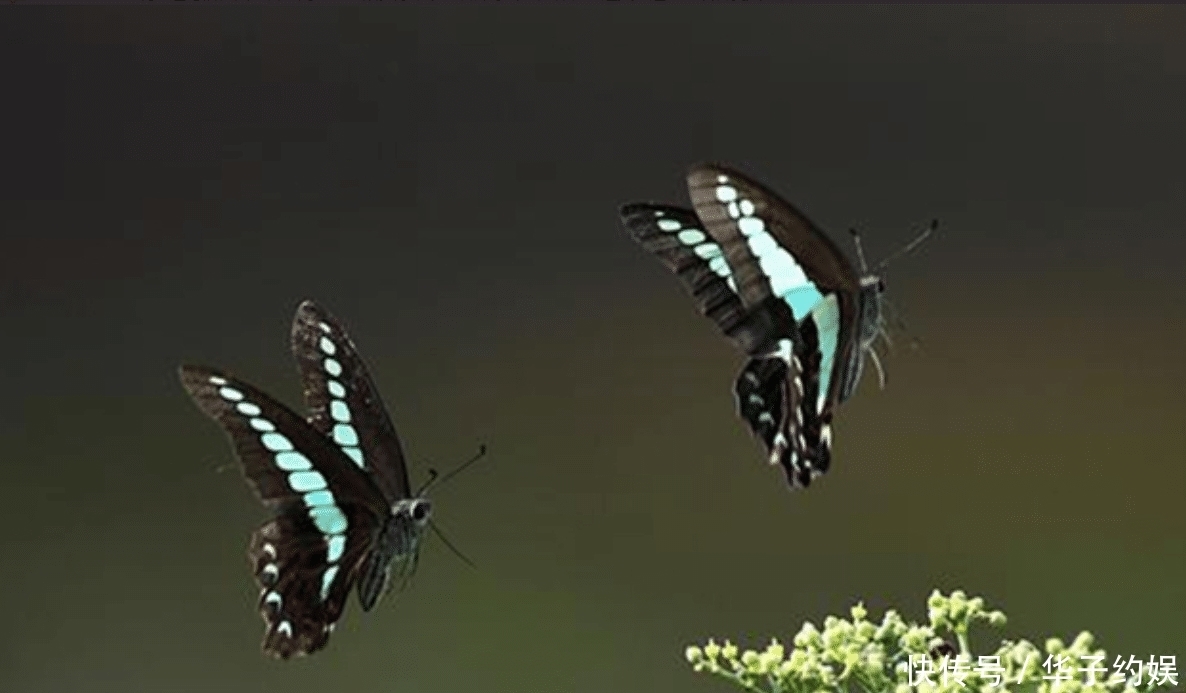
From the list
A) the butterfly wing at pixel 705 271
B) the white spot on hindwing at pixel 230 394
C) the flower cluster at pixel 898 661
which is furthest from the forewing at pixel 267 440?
the flower cluster at pixel 898 661

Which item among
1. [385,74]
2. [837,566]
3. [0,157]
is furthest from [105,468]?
[837,566]

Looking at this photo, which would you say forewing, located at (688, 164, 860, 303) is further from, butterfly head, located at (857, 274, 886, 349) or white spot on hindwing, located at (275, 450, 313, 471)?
white spot on hindwing, located at (275, 450, 313, 471)

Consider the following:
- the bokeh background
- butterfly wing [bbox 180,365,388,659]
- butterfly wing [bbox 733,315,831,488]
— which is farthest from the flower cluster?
the bokeh background

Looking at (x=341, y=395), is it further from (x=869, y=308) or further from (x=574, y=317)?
(x=574, y=317)

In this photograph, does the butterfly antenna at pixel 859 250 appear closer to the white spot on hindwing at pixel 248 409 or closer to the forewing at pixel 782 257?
the forewing at pixel 782 257

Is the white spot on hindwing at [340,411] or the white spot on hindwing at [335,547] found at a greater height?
the white spot on hindwing at [340,411]

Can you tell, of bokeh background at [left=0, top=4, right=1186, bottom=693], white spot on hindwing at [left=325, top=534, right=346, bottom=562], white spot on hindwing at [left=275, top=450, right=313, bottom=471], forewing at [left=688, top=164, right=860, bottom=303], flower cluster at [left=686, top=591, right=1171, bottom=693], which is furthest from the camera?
bokeh background at [left=0, top=4, right=1186, bottom=693]

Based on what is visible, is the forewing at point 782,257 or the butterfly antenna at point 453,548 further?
the butterfly antenna at point 453,548

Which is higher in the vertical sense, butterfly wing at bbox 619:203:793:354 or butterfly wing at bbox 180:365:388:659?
butterfly wing at bbox 619:203:793:354

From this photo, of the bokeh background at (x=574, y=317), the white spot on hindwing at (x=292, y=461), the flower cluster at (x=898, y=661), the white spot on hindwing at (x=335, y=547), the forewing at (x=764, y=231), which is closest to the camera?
the flower cluster at (x=898, y=661)
